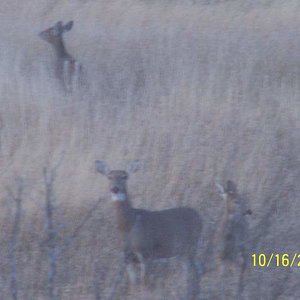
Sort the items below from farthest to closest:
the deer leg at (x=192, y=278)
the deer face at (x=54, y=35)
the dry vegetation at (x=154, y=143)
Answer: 1. the deer face at (x=54, y=35)
2. the dry vegetation at (x=154, y=143)
3. the deer leg at (x=192, y=278)

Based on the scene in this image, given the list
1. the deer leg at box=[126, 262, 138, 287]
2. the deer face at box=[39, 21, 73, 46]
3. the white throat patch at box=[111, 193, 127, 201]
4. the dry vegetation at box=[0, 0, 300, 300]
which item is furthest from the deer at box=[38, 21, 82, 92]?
the deer leg at box=[126, 262, 138, 287]

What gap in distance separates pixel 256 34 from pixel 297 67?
174 cm

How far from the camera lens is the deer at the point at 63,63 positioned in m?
11.1

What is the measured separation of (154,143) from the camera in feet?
32.4

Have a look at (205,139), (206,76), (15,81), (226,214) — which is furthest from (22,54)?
(226,214)

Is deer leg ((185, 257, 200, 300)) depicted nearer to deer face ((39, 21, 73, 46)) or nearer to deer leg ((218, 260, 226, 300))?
deer leg ((218, 260, 226, 300))

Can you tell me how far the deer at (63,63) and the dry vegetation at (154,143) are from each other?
0.17 meters

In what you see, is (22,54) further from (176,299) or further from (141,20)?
(176,299)

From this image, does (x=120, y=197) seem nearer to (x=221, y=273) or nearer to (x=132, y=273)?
(x=132, y=273)

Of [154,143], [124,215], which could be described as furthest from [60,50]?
[124,215]

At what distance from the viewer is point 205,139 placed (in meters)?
10.0
